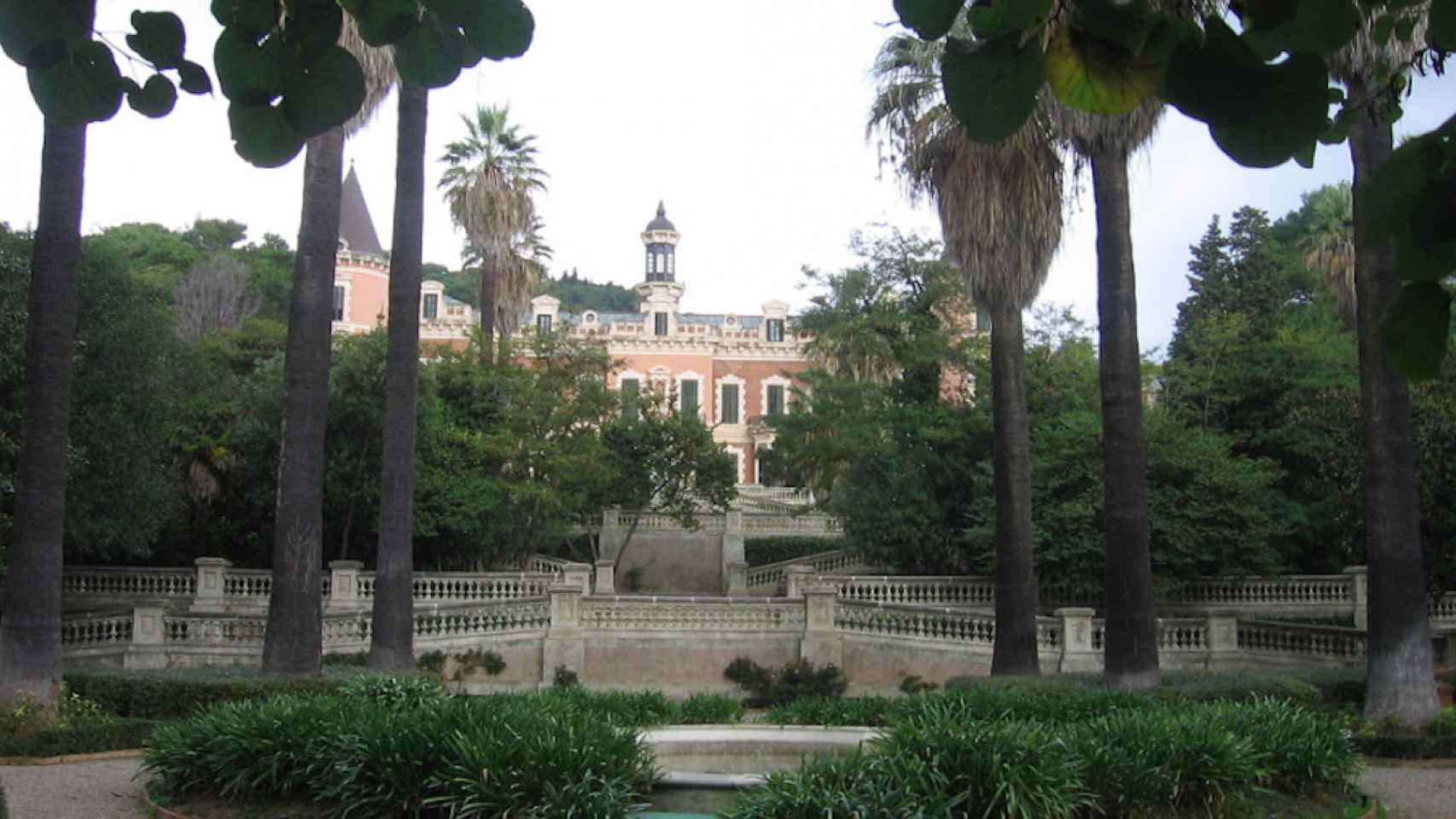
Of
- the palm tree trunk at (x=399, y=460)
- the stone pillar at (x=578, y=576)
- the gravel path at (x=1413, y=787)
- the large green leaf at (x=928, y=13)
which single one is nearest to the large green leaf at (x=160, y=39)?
the large green leaf at (x=928, y=13)

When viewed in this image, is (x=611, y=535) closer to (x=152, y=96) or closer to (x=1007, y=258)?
(x=1007, y=258)

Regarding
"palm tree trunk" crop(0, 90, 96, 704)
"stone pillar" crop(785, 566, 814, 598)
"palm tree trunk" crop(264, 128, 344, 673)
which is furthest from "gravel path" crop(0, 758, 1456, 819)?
"stone pillar" crop(785, 566, 814, 598)

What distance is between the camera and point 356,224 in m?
57.7

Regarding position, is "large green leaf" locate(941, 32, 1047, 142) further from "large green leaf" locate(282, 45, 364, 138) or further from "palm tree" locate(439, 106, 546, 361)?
"palm tree" locate(439, 106, 546, 361)

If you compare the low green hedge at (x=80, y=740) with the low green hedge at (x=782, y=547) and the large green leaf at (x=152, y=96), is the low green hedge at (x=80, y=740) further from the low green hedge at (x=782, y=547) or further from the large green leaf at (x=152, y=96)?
the low green hedge at (x=782, y=547)

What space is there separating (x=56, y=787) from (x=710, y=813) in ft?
20.1

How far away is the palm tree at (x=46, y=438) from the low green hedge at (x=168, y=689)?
152 centimetres

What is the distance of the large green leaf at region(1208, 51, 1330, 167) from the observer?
221 cm

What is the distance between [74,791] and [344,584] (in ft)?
51.1

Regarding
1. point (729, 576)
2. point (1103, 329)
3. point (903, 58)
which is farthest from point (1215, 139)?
point (729, 576)

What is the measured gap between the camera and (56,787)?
11641 mm

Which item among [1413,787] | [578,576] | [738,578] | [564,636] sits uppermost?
[578,576]

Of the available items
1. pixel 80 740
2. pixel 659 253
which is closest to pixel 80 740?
pixel 80 740

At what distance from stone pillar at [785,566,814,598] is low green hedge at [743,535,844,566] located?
6.51 metres
